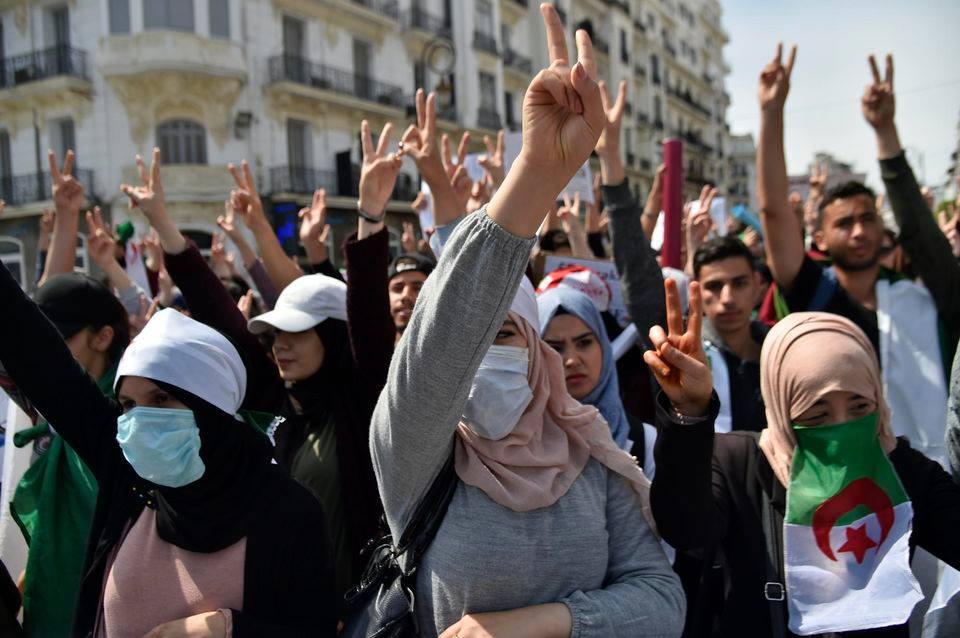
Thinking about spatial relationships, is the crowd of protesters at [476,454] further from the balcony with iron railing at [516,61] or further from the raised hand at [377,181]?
the balcony with iron railing at [516,61]

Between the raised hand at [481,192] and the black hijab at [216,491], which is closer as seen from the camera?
the black hijab at [216,491]

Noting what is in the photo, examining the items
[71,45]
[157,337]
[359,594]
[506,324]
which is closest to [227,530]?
[359,594]

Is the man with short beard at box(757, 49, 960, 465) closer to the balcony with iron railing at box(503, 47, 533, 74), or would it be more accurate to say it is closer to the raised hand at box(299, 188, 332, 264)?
the raised hand at box(299, 188, 332, 264)

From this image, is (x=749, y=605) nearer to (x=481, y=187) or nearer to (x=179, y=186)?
(x=481, y=187)

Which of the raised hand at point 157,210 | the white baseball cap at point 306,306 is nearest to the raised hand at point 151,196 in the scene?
the raised hand at point 157,210

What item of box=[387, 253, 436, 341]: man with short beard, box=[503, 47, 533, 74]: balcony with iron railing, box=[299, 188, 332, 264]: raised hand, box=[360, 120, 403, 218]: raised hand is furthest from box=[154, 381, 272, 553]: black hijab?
box=[503, 47, 533, 74]: balcony with iron railing

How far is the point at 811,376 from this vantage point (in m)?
1.86

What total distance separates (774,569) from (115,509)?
1.65 metres

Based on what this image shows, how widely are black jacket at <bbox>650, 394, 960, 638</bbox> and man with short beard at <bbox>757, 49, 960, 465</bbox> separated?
99 cm

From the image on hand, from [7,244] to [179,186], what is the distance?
15.6 ft

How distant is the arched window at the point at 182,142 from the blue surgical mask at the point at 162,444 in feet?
58.5

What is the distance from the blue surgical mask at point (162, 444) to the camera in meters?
1.71

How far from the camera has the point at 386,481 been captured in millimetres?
1423

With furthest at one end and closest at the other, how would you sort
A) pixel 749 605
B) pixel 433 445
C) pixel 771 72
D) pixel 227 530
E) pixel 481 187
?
pixel 481 187 → pixel 771 72 → pixel 749 605 → pixel 227 530 → pixel 433 445
